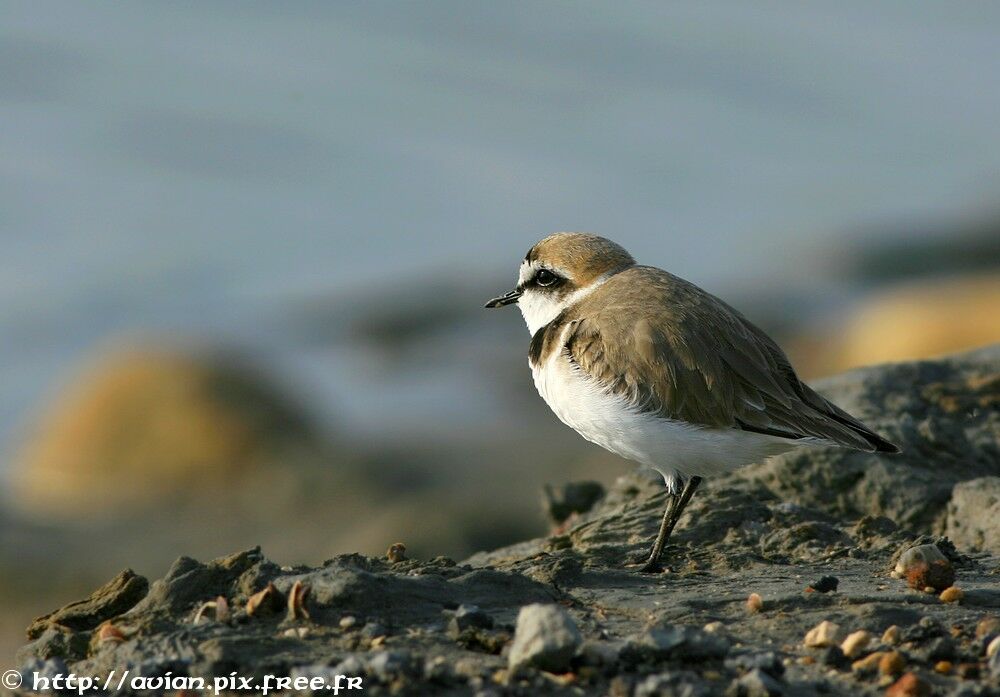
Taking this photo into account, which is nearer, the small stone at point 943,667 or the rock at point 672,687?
the rock at point 672,687

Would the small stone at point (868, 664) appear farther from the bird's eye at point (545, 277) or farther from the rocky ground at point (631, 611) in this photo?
the bird's eye at point (545, 277)

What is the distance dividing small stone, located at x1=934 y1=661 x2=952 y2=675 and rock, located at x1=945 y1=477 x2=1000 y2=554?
68.4 inches

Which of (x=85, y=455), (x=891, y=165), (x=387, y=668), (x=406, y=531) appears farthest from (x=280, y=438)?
(x=891, y=165)

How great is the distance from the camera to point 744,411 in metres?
5.22

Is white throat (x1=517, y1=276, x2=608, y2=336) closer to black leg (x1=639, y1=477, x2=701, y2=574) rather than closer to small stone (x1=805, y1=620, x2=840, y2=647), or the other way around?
black leg (x1=639, y1=477, x2=701, y2=574)

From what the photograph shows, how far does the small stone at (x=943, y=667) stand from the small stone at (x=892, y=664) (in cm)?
10

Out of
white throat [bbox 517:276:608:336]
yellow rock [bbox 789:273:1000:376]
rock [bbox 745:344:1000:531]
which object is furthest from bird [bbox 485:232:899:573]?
yellow rock [bbox 789:273:1000:376]

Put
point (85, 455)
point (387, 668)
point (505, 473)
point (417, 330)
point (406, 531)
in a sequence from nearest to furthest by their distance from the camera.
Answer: point (387, 668) < point (406, 531) < point (505, 473) < point (85, 455) < point (417, 330)

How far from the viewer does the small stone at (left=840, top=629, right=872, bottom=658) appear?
13.2 feet

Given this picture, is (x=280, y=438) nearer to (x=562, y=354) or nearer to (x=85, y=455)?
(x=85, y=455)

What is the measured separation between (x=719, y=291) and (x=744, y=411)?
10694mm

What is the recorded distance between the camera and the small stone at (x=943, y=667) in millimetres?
3926

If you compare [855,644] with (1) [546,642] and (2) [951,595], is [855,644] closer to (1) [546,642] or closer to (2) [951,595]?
(2) [951,595]

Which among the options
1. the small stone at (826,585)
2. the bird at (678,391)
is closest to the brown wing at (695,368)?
the bird at (678,391)
